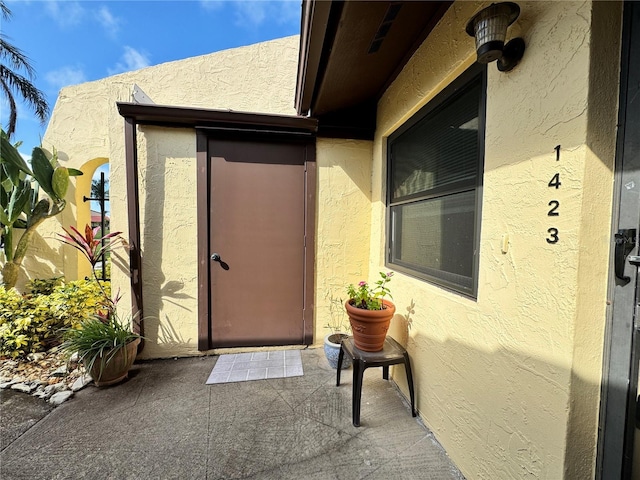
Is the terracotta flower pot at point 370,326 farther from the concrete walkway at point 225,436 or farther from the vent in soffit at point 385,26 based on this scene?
the vent in soffit at point 385,26

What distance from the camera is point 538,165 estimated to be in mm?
1025

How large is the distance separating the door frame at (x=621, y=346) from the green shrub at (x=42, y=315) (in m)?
3.53

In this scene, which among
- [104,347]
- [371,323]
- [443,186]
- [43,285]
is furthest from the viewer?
[43,285]

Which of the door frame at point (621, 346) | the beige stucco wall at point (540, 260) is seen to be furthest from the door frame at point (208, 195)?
the door frame at point (621, 346)

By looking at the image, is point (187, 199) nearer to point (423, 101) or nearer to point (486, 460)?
point (423, 101)

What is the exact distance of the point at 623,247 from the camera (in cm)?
88

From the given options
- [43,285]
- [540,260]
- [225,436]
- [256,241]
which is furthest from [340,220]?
[43,285]

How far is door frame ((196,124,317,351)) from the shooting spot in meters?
2.52

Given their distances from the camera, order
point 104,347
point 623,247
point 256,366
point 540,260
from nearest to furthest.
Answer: point 623,247
point 540,260
point 104,347
point 256,366

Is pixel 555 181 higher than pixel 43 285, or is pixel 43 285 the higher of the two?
pixel 555 181

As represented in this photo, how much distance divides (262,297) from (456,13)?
8.73 feet

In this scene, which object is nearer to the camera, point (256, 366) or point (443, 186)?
point (443, 186)

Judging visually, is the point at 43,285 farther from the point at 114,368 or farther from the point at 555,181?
the point at 555,181

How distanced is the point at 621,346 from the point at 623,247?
354 mm
